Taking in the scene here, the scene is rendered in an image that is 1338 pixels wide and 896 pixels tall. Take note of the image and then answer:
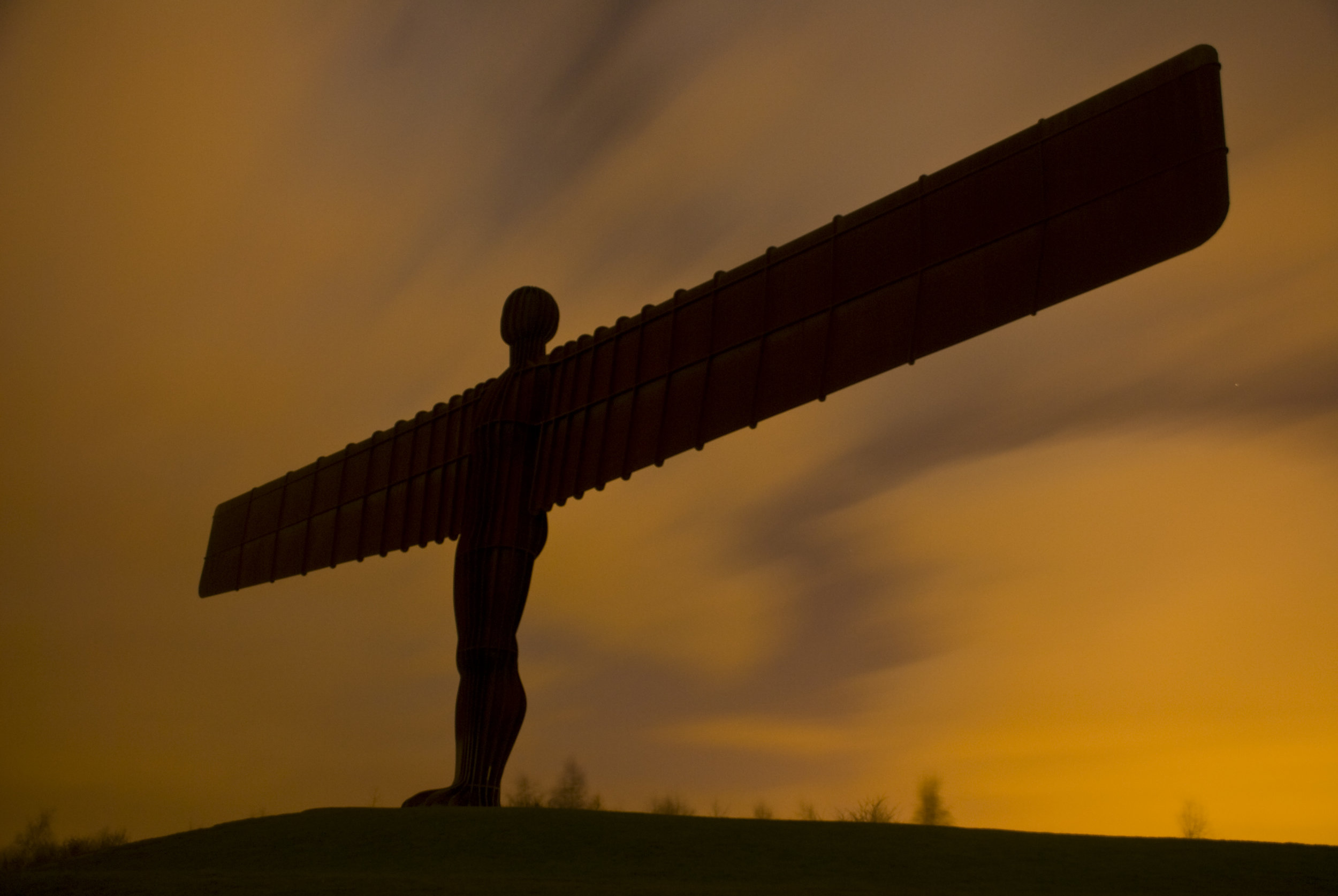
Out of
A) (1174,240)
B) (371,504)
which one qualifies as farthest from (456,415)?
(1174,240)

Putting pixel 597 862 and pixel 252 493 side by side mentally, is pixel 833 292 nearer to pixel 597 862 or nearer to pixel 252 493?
pixel 597 862

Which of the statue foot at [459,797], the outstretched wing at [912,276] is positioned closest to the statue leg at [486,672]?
the statue foot at [459,797]

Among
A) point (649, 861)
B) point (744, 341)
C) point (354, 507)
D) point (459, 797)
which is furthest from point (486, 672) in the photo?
point (744, 341)

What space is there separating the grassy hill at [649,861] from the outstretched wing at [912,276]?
341cm

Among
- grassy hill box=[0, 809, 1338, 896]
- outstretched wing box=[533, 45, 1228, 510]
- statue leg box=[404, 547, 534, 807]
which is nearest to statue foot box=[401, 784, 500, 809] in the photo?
statue leg box=[404, 547, 534, 807]

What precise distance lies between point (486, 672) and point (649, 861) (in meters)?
3.72

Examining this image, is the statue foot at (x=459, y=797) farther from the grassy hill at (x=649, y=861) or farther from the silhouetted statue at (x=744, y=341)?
the grassy hill at (x=649, y=861)

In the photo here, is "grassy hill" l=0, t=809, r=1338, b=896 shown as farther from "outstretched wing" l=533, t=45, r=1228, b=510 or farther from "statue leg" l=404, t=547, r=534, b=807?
"outstretched wing" l=533, t=45, r=1228, b=510

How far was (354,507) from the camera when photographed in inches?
513

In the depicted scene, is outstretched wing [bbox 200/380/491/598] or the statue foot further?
outstretched wing [bbox 200/380/491/598]

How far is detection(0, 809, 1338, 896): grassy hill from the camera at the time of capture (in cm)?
618

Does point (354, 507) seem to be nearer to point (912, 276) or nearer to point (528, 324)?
point (528, 324)

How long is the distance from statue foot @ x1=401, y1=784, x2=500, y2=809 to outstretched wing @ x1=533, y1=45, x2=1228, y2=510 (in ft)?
8.88

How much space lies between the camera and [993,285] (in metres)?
8.34
